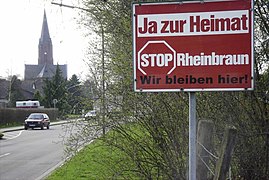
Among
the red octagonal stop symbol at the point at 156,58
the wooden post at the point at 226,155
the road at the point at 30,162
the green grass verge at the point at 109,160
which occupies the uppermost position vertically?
the red octagonal stop symbol at the point at 156,58

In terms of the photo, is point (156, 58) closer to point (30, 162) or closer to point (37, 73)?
point (30, 162)

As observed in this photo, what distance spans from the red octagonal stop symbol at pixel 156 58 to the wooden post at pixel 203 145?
3.47 ft

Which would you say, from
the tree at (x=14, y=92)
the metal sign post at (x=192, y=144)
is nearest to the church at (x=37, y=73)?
the tree at (x=14, y=92)

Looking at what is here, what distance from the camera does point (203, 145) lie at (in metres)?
4.53

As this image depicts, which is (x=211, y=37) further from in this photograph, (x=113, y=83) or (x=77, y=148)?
(x=77, y=148)

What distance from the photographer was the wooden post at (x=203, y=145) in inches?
177

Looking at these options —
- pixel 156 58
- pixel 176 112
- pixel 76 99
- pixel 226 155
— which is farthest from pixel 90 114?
pixel 156 58

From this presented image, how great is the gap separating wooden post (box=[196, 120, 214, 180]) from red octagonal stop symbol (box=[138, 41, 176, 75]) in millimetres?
1058

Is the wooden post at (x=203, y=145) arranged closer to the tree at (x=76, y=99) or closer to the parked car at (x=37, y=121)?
the tree at (x=76, y=99)

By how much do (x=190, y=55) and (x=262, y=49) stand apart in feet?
10.8

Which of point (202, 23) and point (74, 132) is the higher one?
point (202, 23)

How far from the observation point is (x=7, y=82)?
8562 cm

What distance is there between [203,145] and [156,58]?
4.10 feet

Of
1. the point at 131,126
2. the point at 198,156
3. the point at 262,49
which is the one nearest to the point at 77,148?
the point at 131,126
